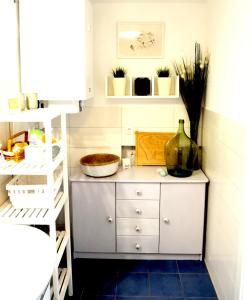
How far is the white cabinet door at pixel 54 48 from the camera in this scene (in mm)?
2209

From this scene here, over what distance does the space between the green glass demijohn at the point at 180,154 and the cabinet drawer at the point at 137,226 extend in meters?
0.44

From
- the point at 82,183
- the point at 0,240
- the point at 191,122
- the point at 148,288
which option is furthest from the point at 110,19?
the point at 148,288

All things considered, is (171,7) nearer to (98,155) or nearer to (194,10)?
(194,10)

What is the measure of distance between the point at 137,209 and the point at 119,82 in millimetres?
1058

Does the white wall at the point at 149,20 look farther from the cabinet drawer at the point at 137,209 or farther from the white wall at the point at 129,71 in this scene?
the cabinet drawer at the point at 137,209

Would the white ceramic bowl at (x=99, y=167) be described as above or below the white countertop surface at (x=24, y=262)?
above

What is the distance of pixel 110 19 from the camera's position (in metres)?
2.71

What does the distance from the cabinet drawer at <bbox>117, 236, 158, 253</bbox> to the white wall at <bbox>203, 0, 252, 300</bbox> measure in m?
0.44

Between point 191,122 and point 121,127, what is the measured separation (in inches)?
24.2

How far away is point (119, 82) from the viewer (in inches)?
105

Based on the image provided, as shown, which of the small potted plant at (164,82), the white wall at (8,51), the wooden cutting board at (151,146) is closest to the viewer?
the white wall at (8,51)

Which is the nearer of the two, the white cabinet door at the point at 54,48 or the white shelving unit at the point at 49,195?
the white shelving unit at the point at 49,195

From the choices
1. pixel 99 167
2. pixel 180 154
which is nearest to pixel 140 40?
pixel 180 154

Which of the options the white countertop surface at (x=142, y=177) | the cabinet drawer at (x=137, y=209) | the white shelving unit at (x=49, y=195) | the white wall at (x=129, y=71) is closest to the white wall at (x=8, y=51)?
the white shelving unit at (x=49, y=195)
